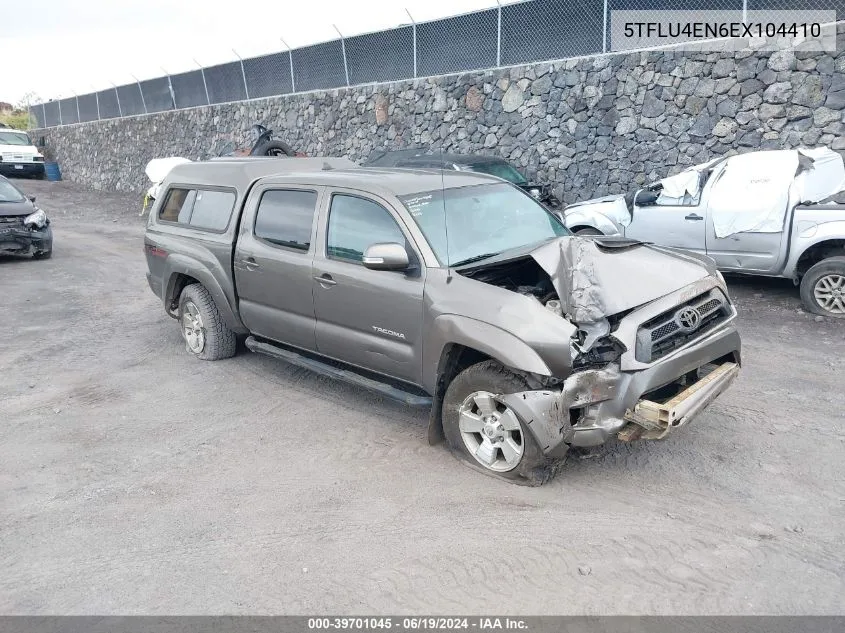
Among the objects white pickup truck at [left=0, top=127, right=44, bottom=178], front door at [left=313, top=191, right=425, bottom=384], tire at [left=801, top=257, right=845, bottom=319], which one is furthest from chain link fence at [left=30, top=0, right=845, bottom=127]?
front door at [left=313, top=191, right=425, bottom=384]

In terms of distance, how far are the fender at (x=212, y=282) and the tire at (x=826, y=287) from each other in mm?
6119

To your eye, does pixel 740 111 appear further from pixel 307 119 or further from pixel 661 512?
pixel 307 119

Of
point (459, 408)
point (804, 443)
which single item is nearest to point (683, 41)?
point (804, 443)

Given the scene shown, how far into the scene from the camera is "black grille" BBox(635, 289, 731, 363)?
4.08m

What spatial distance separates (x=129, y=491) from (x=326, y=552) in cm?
155

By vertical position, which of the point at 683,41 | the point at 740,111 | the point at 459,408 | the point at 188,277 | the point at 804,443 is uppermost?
the point at 683,41

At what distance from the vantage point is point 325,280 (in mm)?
5254

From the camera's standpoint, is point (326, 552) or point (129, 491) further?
point (129, 491)

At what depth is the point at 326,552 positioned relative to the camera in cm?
373

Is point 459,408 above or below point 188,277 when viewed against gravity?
below

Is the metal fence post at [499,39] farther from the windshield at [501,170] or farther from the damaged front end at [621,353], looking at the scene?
the damaged front end at [621,353]

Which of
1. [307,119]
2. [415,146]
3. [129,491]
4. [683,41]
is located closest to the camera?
[129,491]

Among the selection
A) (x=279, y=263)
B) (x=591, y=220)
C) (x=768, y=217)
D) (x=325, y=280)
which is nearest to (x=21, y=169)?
(x=591, y=220)

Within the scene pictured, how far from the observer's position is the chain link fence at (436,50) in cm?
1290
